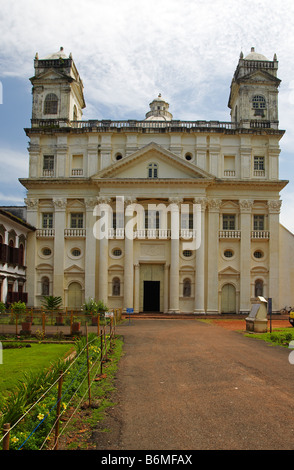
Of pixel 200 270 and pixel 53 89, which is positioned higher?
pixel 53 89

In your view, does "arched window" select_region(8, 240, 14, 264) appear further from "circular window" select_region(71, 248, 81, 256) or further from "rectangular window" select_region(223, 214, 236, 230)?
"rectangular window" select_region(223, 214, 236, 230)

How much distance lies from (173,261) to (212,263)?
138 inches

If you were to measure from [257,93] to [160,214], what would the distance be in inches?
579

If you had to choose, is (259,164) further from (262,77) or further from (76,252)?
(76,252)

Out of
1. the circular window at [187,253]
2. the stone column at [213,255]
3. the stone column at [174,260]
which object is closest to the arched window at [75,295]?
the stone column at [174,260]

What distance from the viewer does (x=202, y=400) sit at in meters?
11.0

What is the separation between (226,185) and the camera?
43000 millimetres

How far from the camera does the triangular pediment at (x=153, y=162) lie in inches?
1645

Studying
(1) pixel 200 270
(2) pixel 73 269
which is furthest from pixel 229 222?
(2) pixel 73 269

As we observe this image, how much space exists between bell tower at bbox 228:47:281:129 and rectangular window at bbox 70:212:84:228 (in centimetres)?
1667

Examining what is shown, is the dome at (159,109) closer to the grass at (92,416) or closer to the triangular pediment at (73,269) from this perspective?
the triangular pediment at (73,269)

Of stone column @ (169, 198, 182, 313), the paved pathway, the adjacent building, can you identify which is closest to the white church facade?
stone column @ (169, 198, 182, 313)

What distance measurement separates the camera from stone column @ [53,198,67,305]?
42562mm

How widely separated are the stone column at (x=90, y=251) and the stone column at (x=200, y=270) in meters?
8.86
